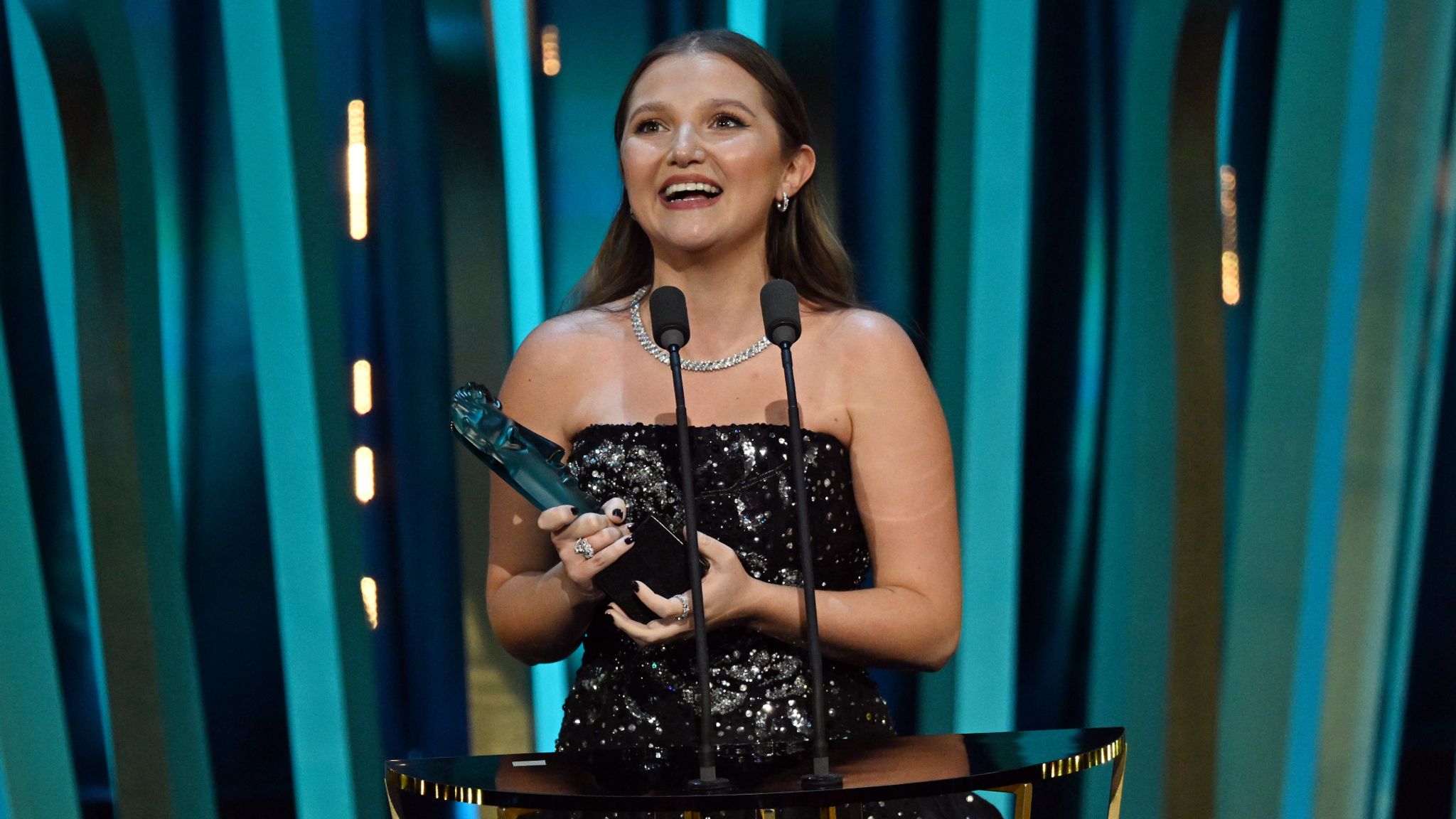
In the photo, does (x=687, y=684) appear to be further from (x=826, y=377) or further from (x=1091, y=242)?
(x=1091, y=242)

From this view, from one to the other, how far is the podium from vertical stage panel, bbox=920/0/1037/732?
999 millimetres

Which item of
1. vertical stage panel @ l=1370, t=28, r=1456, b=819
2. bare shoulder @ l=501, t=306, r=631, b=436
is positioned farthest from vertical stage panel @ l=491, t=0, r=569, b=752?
vertical stage panel @ l=1370, t=28, r=1456, b=819

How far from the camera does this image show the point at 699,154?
69.4 inches

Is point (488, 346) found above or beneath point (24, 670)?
above

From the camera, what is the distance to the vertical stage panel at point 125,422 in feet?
8.32

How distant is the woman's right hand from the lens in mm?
1473

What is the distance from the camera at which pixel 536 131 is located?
2639 mm

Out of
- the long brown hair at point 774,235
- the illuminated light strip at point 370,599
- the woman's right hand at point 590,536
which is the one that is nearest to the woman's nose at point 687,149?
the long brown hair at point 774,235

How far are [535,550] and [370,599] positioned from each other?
33.4 inches

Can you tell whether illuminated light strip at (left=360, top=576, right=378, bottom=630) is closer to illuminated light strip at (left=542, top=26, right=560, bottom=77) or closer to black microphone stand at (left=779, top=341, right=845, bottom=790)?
illuminated light strip at (left=542, top=26, right=560, bottom=77)

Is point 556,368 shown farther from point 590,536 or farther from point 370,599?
point 370,599

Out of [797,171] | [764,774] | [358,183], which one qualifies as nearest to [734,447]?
[797,171]

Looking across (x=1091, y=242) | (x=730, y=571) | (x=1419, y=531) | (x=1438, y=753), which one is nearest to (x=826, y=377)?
(x=730, y=571)

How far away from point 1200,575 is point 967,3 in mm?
1067
